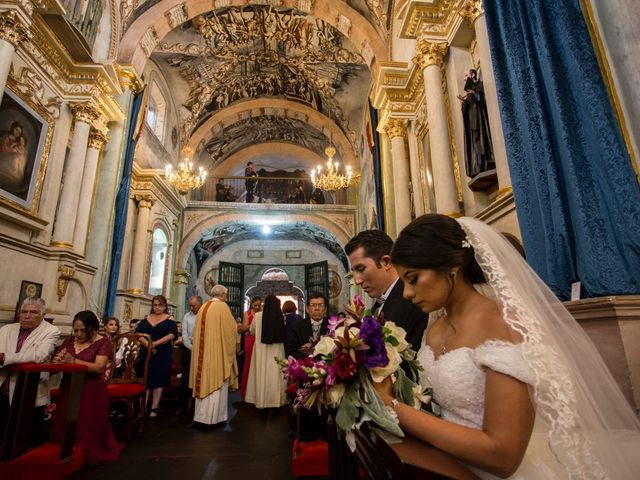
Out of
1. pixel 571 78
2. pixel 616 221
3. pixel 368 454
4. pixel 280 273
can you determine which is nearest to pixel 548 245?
pixel 616 221

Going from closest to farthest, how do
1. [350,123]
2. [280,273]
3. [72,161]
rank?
[72,161] → [350,123] → [280,273]

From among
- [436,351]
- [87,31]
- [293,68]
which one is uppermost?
[293,68]

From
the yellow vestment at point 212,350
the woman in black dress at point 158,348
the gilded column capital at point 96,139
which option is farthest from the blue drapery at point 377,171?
the gilded column capital at point 96,139

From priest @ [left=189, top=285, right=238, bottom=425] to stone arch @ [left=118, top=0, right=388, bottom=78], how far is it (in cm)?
681

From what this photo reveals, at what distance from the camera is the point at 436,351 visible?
141 cm

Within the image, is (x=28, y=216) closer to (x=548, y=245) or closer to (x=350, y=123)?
(x=548, y=245)

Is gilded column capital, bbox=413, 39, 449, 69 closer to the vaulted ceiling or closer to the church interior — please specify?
the church interior

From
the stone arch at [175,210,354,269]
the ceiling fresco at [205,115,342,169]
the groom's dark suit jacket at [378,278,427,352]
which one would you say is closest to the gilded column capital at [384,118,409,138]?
the groom's dark suit jacket at [378,278,427,352]

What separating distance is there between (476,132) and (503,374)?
4.00 metres

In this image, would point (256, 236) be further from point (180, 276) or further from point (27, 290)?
point (27, 290)

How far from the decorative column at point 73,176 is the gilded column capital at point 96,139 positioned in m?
0.17

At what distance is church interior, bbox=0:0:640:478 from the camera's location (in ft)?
7.63

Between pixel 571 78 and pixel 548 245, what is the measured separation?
1141 millimetres

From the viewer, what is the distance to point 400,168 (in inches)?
299
